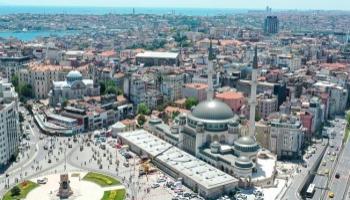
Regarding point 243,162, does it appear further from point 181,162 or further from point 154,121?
point 154,121

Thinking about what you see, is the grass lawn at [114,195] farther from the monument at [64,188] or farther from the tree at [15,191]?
the tree at [15,191]

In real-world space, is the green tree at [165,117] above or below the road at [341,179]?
above

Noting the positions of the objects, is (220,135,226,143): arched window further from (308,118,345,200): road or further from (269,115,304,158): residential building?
(308,118,345,200): road

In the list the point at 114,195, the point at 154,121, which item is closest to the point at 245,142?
the point at 114,195

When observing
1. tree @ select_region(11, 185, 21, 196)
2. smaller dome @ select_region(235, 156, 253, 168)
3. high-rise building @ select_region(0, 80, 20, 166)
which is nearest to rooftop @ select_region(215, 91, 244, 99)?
smaller dome @ select_region(235, 156, 253, 168)

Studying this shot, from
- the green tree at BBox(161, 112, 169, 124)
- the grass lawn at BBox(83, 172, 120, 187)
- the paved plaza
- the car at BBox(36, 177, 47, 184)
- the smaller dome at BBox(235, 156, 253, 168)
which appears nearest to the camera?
the paved plaza

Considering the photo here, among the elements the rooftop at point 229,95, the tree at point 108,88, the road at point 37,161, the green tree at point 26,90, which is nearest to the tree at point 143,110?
the tree at point 108,88
